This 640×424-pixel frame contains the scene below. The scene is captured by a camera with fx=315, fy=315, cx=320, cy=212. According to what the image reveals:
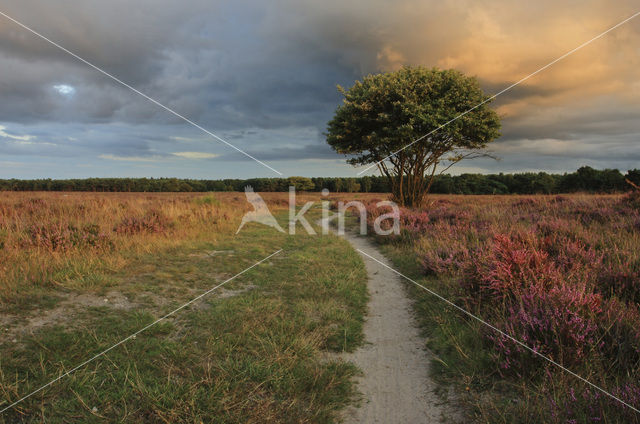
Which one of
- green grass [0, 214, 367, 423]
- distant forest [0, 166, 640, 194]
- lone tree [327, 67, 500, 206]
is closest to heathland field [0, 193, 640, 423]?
green grass [0, 214, 367, 423]

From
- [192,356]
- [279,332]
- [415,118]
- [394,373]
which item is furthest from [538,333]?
[415,118]

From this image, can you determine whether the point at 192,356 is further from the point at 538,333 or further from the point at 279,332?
the point at 538,333

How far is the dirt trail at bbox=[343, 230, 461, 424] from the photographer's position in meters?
2.97

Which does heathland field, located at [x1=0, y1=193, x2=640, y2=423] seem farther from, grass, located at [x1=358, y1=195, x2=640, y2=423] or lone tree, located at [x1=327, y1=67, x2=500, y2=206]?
lone tree, located at [x1=327, y1=67, x2=500, y2=206]

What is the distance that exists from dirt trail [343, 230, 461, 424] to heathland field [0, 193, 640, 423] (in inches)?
7.4

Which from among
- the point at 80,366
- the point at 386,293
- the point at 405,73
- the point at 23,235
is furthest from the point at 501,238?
the point at 405,73

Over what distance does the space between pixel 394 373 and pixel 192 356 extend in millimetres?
2368

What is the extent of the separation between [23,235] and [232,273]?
524 cm

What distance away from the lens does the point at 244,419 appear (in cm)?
269

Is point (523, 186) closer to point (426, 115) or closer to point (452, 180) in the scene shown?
point (452, 180)

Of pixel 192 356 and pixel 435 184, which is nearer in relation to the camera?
pixel 192 356

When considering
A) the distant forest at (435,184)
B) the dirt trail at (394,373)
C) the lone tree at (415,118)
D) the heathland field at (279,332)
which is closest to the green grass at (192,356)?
the heathland field at (279,332)

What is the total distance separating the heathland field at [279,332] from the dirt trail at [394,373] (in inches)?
7.4

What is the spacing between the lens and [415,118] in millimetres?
18922
